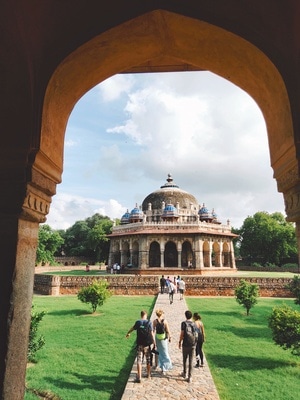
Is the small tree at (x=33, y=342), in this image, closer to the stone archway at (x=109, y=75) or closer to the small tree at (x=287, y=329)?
the stone archway at (x=109, y=75)

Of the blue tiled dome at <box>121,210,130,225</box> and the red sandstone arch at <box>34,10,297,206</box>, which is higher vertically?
the blue tiled dome at <box>121,210,130,225</box>

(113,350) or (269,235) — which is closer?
(113,350)

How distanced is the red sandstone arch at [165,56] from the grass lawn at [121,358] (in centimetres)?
493

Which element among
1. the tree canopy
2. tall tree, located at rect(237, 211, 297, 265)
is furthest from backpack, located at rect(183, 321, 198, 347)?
tall tree, located at rect(237, 211, 297, 265)

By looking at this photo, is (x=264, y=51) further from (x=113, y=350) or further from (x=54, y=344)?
(x=54, y=344)

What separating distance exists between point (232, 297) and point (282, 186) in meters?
17.1

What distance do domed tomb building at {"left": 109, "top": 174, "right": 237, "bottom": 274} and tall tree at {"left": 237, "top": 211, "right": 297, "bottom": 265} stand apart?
13177 mm

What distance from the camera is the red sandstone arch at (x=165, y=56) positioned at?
8.77ft

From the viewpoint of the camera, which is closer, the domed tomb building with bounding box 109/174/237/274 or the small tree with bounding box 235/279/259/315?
the small tree with bounding box 235/279/259/315

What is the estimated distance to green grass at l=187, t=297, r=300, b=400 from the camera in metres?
6.02

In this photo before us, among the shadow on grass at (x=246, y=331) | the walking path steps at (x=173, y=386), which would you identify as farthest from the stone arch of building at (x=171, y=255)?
the walking path steps at (x=173, y=386)

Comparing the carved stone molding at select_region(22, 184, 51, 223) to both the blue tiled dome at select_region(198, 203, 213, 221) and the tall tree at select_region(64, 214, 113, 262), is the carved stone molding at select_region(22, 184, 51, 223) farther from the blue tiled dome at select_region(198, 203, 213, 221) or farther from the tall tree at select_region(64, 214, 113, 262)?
the tall tree at select_region(64, 214, 113, 262)

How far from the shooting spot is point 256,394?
19.2 ft

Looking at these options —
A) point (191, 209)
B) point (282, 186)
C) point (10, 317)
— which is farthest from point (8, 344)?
point (191, 209)
